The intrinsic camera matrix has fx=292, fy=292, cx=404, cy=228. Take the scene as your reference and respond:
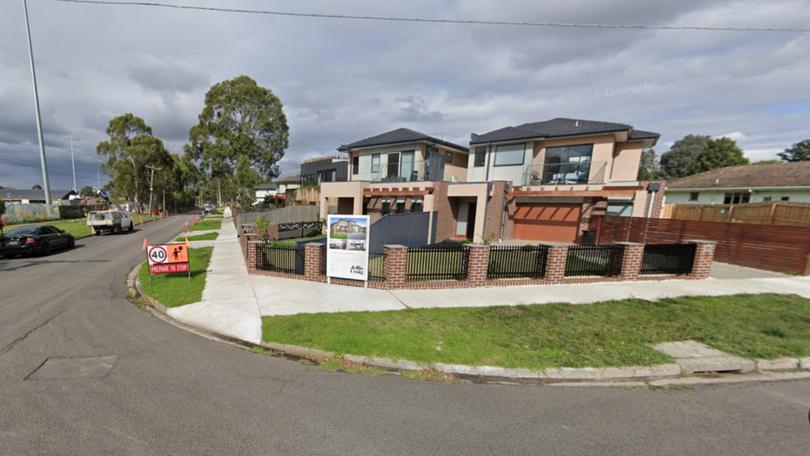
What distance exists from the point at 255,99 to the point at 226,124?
429 cm

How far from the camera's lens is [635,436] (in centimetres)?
298

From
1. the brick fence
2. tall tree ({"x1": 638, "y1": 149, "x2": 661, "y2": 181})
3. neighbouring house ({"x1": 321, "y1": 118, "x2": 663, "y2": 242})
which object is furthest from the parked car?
tall tree ({"x1": 638, "y1": 149, "x2": 661, "y2": 181})

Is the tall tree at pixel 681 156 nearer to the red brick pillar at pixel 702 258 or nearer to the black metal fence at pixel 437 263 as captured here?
the red brick pillar at pixel 702 258

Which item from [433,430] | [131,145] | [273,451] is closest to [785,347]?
[433,430]

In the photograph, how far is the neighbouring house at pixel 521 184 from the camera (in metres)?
16.7

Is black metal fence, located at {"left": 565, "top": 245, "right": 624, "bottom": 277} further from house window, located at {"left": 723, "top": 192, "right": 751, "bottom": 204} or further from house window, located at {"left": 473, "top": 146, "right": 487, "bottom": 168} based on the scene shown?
house window, located at {"left": 723, "top": 192, "right": 751, "bottom": 204}

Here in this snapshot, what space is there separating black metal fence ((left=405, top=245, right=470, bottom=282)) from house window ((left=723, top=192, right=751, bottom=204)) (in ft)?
101

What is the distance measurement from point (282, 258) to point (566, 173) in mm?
16401

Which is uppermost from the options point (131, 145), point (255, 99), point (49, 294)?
point (255, 99)

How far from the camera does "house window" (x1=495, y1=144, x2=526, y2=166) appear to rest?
62.8 feet

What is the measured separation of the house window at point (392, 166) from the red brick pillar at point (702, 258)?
637 inches

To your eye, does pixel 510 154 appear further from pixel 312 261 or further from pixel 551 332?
pixel 551 332

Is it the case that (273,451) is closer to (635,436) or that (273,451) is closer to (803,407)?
(635,436)

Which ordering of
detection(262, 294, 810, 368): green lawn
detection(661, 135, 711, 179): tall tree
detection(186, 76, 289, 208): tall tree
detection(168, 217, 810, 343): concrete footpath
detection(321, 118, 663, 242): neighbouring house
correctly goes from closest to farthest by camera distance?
detection(262, 294, 810, 368): green lawn → detection(168, 217, 810, 343): concrete footpath → detection(321, 118, 663, 242): neighbouring house → detection(186, 76, 289, 208): tall tree → detection(661, 135, 711, 179): tall tree
